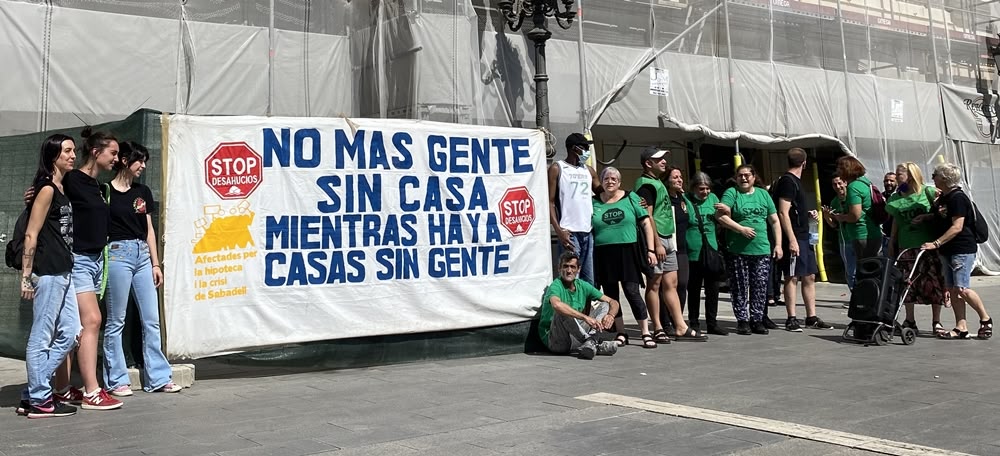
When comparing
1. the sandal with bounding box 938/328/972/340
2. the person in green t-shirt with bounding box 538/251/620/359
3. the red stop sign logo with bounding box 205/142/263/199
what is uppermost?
the red stop sign logo with bounding box 205/142/263/199

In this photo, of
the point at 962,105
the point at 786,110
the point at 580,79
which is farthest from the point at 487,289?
the point at 962,105

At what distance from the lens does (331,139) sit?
6.59 m

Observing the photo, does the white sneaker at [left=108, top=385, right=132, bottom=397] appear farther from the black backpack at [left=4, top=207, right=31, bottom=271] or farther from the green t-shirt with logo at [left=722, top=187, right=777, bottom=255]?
the green t-shirt with logo at [left=722, top=187, right=777, bottom=255]

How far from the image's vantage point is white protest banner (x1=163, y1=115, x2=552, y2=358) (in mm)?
5969

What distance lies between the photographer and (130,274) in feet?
17.8

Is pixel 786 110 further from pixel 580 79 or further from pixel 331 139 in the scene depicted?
pixel 331 139

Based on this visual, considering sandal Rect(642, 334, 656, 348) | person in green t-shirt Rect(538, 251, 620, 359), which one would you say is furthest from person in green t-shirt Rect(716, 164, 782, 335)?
person in green t-shirt Rect(538, 251, 620, 359)

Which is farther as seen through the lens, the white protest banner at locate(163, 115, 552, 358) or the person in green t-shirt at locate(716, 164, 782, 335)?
the person in green t-shirt at locate(716, 164, 782, 335)

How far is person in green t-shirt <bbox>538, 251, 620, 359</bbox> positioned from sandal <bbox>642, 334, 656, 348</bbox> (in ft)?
1.51

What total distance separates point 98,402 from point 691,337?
17.1ft

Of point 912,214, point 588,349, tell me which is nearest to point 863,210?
point 912,214

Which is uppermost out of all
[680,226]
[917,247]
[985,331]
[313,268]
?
[680,226]

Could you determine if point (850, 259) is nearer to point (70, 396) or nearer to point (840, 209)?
point (840, 209)

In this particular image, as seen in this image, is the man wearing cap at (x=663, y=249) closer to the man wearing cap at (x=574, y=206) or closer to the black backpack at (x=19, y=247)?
the man wearing cap at (x=574, y=206)
